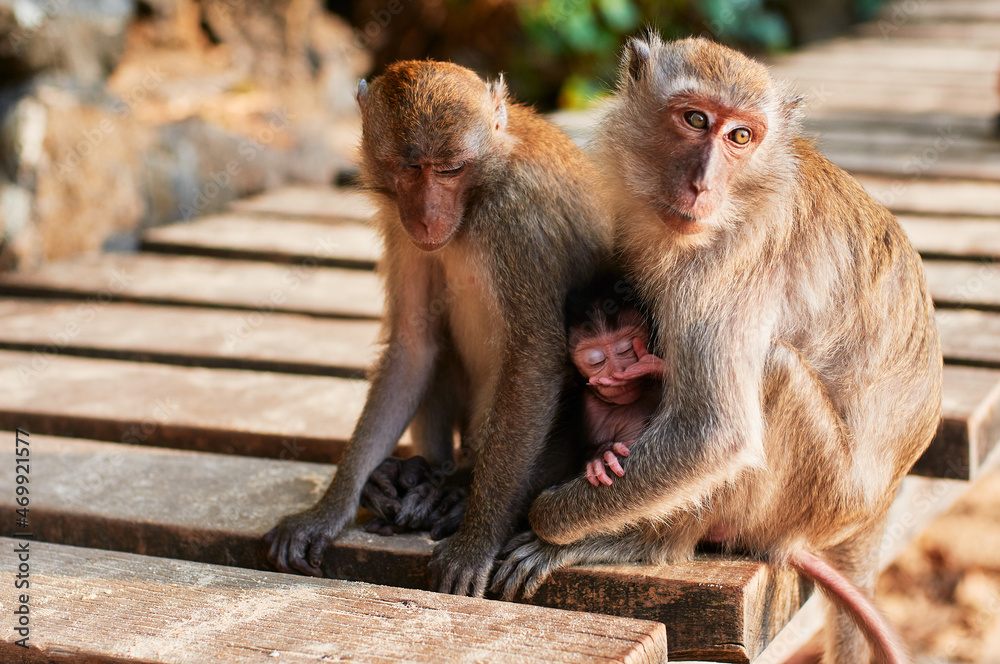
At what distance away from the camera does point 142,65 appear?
247 inches

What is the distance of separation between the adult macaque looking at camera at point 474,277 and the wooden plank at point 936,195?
2561mm

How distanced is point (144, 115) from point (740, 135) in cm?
441

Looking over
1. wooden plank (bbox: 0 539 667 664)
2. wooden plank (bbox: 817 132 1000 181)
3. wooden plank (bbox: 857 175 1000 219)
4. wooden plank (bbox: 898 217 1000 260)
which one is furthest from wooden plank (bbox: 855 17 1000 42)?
wooden plank (bbox: 0 539 667 664)

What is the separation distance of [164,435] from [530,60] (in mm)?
6858

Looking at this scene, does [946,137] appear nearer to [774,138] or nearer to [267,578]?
[774,138]

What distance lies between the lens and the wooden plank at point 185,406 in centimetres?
315

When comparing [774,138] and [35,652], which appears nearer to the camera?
[35,652]

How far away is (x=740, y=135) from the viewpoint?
2.40 meters

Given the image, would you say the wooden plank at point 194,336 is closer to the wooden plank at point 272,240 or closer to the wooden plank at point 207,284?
the wooden plank at point 207,284

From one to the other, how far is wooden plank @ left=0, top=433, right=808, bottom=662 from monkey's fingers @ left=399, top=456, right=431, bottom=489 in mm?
195

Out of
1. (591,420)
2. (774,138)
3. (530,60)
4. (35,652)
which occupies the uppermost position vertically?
(530,60)

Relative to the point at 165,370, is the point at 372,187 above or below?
above

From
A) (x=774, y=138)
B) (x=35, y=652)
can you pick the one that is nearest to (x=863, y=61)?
(x=774, y=138)

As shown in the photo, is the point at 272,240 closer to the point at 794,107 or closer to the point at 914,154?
the point at 794,107
